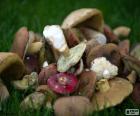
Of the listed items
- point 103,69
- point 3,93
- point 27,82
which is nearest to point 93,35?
point 103,69

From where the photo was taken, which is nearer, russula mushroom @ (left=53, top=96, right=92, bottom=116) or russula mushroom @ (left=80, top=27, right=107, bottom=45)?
russula mushroom @ (left=53, top=96, right=92, bottom=116)

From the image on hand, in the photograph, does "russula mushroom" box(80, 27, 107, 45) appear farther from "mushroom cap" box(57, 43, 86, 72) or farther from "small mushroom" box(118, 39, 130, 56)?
"mushroom cap" box(57, 43, 86, 72)

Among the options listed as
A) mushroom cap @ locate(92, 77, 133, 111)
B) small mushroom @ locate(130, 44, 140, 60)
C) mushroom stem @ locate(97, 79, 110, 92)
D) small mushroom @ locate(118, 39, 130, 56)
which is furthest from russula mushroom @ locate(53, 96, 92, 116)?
small mushroom @ locate(130, 44, 140, 60)

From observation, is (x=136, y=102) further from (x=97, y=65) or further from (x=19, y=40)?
(x=19, y=40)

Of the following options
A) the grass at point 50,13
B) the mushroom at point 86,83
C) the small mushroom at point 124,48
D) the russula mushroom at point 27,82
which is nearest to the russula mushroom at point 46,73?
the russula mushroom at point 27,82

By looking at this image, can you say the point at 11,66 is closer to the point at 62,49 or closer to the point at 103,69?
the point at 62,49

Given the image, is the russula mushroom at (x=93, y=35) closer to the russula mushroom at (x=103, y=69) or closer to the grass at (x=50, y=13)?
the russula mushroom at (x=103, y=69)

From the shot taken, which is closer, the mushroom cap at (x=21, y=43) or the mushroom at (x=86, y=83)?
the mushroom at (x=86, y=83)
